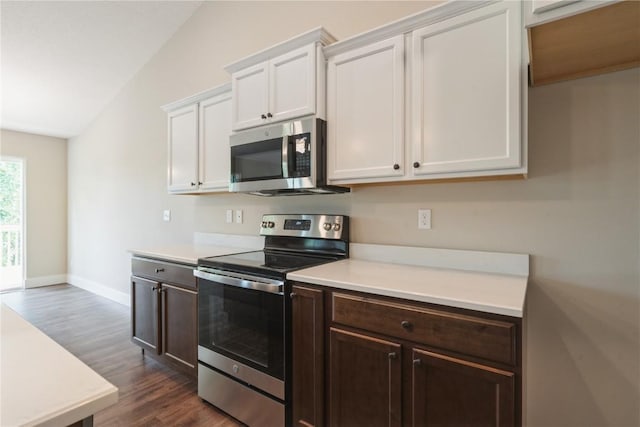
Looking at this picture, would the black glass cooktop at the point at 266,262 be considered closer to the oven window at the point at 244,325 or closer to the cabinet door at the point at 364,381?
the oven window at the point at 244,325

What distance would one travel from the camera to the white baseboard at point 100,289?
4.26 metres

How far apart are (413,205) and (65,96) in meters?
4.75

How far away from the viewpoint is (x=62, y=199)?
18.1ft

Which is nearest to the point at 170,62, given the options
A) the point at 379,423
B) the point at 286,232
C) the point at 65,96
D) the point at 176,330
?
the point at 65,96

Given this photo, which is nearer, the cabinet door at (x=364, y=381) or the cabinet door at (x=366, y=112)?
the cabinet door at (x=364, y=381)

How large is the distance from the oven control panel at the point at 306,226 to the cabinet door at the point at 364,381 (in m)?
0.80

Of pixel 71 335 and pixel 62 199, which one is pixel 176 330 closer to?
pixel 71 335

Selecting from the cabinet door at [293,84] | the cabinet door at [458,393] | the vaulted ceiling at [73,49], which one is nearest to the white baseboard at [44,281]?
the vaulted ceiling at [73,49]

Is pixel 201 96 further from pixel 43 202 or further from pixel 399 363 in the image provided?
pixel 43 202

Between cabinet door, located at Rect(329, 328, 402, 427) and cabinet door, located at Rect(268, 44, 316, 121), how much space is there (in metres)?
1.33

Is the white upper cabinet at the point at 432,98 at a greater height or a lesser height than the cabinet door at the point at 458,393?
greater

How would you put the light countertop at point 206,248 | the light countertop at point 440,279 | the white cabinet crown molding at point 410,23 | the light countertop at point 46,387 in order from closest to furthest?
1. the light countertop at point 46,387
2. the light countertop at point 440,279
3. the white cabinet crown molding at point 410,23
4. the light countertop at point 206,248

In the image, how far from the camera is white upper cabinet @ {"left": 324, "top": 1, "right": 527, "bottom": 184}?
145 centimetres

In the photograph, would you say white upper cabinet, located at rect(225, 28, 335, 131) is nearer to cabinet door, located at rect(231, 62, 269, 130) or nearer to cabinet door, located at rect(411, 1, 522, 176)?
cabinet door, located at rect(231, 62, 269, 130)
